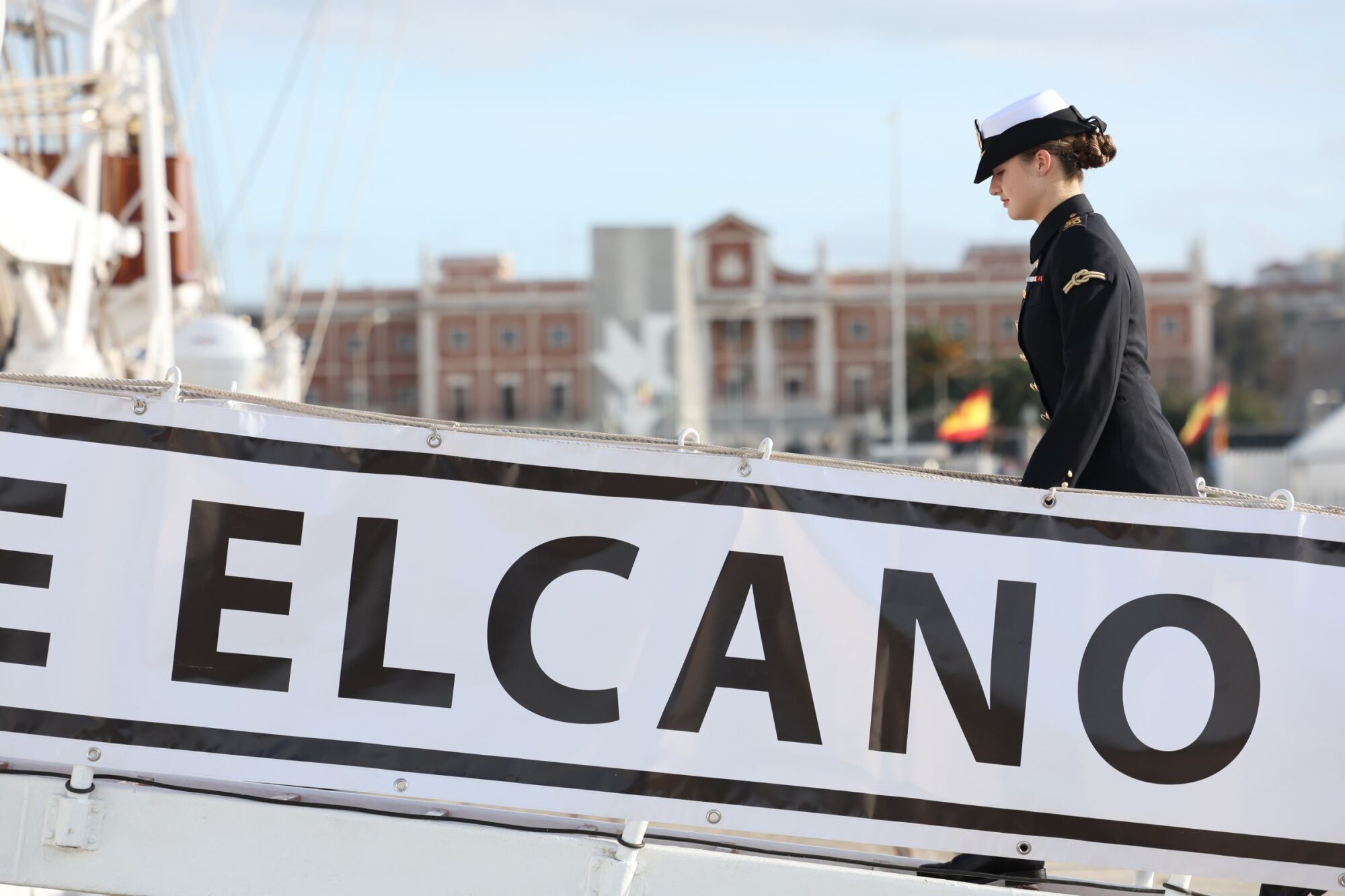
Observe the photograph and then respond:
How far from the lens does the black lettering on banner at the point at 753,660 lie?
289 cm

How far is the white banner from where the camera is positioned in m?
2.90

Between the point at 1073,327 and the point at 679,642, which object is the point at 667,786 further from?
the point at 1073,327

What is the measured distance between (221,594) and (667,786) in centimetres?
93

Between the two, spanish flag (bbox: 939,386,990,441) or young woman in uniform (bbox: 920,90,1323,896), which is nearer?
young woman in uniform (bbox: 920,90,1323,896)

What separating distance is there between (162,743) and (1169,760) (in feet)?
6.35

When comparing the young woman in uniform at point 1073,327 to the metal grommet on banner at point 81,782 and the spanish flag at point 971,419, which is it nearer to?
the metal grommet on banner at point 81,782

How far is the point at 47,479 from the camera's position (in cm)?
293

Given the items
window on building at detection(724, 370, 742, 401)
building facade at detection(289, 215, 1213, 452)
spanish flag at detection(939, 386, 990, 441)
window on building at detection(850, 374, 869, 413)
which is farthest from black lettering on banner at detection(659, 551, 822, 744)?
window on building at detection(850, 374, 869, 413)

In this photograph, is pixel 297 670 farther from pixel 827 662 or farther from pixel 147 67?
pixel 147 67

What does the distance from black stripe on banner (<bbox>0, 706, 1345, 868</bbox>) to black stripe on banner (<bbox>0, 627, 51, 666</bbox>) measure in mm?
95

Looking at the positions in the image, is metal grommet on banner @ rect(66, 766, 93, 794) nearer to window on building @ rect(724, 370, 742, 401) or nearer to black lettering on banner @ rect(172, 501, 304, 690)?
Result: black lettering on banner @ rect(172, 501, 304, 690)

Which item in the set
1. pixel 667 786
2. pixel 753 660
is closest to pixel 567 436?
pixel 753 660

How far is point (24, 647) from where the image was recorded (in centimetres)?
292

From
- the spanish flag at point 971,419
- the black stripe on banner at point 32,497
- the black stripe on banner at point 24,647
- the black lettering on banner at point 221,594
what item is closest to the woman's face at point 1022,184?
the black lettering on banner at point 221,594
